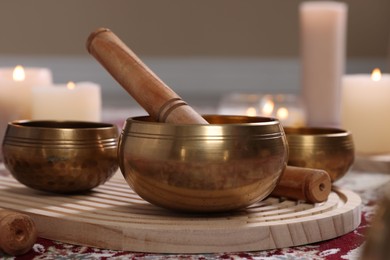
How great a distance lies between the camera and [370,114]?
1.37 m

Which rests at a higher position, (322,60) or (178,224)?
(322,60)

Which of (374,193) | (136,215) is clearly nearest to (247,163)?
(136,215)

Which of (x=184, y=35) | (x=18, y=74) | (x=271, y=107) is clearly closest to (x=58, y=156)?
(x=18, y=74)

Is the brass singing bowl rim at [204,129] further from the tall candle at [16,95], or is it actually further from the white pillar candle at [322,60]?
the white pillar candle at [322,60]

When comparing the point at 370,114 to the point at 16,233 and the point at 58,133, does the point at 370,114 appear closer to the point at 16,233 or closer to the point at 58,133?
the point at 58,133

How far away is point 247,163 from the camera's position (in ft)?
2.49

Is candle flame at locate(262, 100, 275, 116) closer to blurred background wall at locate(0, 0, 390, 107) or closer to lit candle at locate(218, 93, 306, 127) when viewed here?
lit candle at locate(218, 93, 306, 127)

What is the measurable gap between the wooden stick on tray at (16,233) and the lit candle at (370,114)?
0.82 m

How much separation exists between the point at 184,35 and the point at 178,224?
4.07 metres

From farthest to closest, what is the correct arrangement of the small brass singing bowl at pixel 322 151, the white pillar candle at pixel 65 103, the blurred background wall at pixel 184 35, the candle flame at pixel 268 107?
the blurred background wall at pixel 184 35 → the candle flame at pixel 268 107 → the white pillar candle at pixel 65 103 → the small brass singing bowl at pixel 322 151

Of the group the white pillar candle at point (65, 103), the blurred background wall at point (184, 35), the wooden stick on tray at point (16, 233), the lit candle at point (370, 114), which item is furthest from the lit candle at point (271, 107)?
the blurred background wall at point (184, 35)

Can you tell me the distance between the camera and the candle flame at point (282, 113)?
63.6 inches

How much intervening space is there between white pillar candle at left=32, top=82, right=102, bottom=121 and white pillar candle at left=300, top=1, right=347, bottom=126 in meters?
0.65

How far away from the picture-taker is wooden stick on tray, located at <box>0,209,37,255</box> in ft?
2.28
